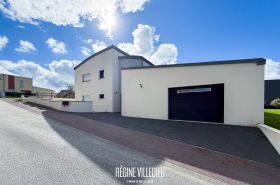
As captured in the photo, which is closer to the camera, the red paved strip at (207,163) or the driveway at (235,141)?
the red paved strip at (207,163)

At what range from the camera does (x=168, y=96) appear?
843cm

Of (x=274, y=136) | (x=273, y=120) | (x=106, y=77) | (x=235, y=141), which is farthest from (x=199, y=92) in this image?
(x=106, y=77)

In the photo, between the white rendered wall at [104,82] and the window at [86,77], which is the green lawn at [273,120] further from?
the window at [86,77]

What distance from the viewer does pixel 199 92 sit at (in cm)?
770

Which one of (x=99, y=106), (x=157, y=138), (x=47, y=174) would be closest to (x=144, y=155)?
(x=157, y=138)

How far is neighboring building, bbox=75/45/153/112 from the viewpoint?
12391mm

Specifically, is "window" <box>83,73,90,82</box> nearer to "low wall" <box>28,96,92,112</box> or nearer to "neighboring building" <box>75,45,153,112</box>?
"neighboring building" <box>75,45,153,112</box>

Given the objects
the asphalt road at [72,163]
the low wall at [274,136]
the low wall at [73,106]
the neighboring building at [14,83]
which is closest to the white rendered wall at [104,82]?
the low wall at [73,106]

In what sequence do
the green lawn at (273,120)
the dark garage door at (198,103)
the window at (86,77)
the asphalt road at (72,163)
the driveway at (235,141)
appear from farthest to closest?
the window at (86,77)
the dark garage door at (198,103)
the green lawn at (273,120)
the driveway at (235,141)
the asphalt road at (72,163)

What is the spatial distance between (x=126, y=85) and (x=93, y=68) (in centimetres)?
644

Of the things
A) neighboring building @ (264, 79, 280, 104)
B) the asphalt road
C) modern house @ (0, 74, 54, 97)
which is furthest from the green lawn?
modern house @ (0, 74, 54, 97)

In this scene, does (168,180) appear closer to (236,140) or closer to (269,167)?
(269,167)

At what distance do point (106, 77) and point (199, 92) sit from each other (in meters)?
8.94

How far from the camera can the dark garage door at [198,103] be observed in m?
7.29
